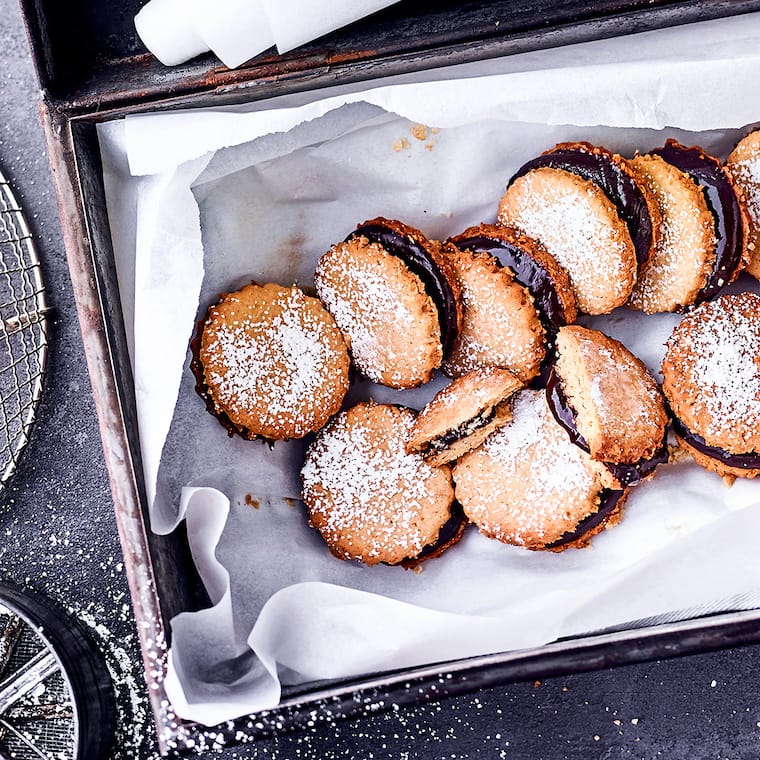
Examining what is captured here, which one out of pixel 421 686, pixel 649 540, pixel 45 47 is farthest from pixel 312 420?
pixel 45 47

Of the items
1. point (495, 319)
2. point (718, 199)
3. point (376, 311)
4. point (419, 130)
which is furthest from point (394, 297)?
point (718, 199)

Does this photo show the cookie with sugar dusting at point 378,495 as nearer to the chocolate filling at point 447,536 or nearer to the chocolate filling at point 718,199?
the chocolate filling at point 447,536

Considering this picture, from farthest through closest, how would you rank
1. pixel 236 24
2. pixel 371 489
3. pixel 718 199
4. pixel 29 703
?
pixel 29 703 < pixel 371 489 < pixel 718 199 < pixel 236 24

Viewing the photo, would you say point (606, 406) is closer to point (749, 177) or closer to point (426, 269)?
point (426, 269)

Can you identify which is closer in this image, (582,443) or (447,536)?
(582,443)

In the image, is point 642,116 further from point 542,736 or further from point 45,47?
point 542,736

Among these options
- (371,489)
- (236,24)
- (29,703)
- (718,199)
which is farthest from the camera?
(29,703)
